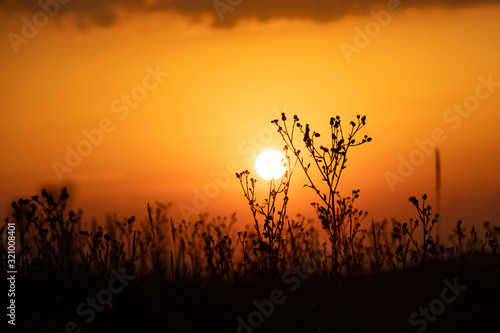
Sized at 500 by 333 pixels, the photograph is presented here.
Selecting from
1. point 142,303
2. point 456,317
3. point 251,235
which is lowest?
point 456,317

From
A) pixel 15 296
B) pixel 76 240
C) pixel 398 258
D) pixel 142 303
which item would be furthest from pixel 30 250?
pixel 398 258

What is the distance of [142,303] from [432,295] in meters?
4.60

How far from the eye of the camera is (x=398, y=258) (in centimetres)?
1052

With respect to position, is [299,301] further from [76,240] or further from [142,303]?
[76,240]
